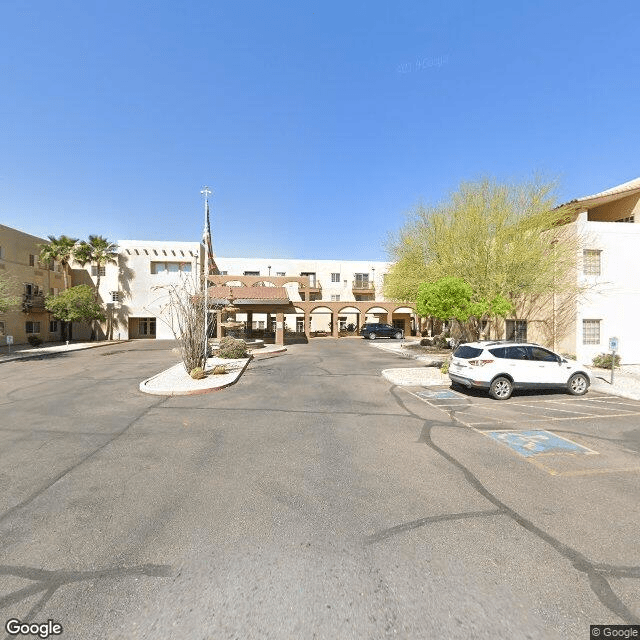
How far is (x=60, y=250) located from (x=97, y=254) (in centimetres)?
300

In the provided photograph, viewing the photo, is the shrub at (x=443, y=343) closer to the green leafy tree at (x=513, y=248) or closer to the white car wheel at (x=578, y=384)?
the green leafy tree at (x=513, y=248)

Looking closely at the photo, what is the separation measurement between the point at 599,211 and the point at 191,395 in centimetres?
2571

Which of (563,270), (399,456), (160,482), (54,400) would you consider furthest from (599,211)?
(54,400)

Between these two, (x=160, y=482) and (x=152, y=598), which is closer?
(x=152, y=598)

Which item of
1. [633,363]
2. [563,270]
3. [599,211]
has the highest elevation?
[599,211]

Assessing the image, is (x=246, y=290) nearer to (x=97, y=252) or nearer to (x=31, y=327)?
(x=97, y=252)

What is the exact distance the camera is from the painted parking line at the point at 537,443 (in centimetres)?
574

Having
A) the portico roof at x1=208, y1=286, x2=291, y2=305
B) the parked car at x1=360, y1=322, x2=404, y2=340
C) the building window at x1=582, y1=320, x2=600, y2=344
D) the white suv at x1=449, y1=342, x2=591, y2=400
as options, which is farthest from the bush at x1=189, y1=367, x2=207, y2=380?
the parked car at x1=360, y1=322, x2=404, y2=340

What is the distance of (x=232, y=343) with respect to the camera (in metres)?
18.5

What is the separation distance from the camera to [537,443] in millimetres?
6133

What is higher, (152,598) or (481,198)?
(481,198)

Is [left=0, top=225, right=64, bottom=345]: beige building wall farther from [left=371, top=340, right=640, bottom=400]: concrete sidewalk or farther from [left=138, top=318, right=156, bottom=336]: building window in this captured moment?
[left=371, top=340, right=640, bottom=400]: concrete sidewalk

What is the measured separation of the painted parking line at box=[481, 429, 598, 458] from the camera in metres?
5.74

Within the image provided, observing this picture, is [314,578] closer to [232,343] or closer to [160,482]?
[160,482]
